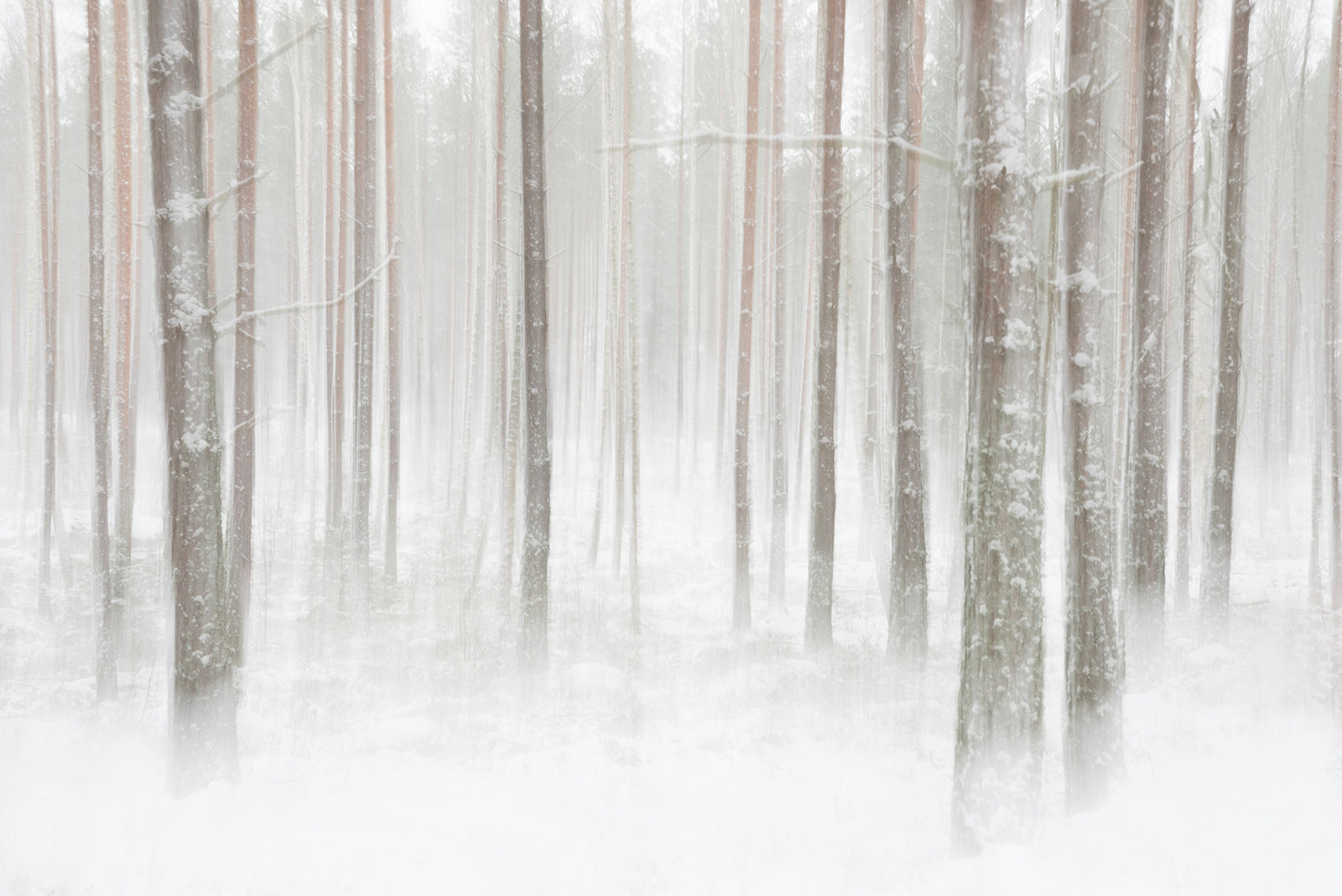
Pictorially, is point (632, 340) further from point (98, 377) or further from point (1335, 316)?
point (1335, 316)

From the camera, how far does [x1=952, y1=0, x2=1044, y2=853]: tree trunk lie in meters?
3.71

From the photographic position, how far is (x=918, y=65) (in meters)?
10.2

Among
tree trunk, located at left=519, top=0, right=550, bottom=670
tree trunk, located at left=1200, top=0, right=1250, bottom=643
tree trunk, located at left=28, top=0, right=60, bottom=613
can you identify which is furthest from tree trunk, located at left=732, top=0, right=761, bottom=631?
tree trunk, located at left=28, top=0, right=60, bottom=613

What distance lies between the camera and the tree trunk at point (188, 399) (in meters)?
4.69

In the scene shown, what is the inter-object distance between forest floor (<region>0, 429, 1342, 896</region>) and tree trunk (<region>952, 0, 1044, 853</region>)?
1.35ft

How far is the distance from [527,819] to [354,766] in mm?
1640

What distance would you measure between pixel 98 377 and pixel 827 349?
29.7ft

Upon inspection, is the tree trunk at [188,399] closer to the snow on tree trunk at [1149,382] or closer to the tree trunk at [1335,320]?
the snow on tree trunk at [1149,382]

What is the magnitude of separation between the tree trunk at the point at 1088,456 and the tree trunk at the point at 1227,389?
16.9 ft

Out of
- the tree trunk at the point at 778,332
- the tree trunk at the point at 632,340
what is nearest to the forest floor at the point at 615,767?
the tree trunk at the point at 632,340

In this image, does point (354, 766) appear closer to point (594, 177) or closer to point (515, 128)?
point (515, 128)

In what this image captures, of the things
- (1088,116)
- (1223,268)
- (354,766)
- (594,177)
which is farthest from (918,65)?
(594,177)

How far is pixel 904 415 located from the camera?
8031 millimetres

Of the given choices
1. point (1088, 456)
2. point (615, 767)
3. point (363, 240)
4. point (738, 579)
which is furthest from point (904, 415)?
point (363, 240)
